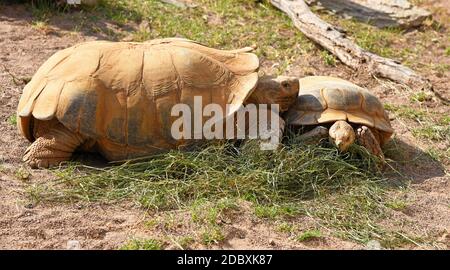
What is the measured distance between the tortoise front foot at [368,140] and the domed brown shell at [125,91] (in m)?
1.05

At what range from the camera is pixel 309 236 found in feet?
16.9

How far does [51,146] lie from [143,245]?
5.29 feet

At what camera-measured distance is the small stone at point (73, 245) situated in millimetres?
4770

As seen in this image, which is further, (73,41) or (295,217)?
(73,41)

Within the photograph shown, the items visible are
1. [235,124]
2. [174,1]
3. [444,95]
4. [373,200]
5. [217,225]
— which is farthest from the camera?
[174,1]

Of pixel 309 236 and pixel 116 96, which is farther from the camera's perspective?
pixel 116 96

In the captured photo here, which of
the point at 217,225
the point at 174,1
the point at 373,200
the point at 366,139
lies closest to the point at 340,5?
the point at 174,1

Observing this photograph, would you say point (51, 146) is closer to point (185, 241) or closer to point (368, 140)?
point (185, 241)

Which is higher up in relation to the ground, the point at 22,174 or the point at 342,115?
the point at 342,115

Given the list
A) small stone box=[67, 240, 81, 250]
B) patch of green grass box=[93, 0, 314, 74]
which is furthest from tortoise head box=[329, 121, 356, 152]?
patch of green grass box=[93, 0, 314, 74]

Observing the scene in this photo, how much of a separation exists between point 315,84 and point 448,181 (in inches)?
58.8

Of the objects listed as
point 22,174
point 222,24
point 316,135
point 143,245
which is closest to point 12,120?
point 22,174

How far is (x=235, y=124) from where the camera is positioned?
625 cm
